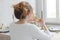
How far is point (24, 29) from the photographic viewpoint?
1793mm

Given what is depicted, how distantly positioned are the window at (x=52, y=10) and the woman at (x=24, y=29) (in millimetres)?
1235

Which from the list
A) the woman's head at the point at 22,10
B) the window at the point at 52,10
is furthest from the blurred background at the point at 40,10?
the woman's head at the point at 22,10

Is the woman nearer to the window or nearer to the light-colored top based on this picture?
the light-colored top

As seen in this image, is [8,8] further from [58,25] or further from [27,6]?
[27,6]

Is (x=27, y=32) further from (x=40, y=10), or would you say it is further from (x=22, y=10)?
(x=40, y=10)

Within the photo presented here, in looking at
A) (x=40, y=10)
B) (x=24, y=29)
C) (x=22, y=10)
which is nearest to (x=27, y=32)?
(x=24, y=29)

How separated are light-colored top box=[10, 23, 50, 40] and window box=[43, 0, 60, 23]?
1269mm

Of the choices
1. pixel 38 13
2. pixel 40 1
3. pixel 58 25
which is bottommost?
pixel 58 25

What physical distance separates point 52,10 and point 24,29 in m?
1.41

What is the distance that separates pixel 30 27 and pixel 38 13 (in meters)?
1.32

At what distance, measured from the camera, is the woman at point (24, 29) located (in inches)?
69.8

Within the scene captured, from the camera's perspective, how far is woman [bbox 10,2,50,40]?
69.8 inches

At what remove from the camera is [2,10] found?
3.04 meters

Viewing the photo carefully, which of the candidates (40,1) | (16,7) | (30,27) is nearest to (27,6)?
(16,7)
